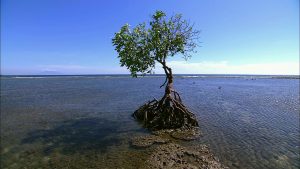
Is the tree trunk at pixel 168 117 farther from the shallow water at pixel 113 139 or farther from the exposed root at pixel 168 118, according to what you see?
the shallow water at pixel 113 139

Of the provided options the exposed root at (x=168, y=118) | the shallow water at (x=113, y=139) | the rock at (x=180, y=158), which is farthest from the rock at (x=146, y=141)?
the exposed root at (x=168, y=118)

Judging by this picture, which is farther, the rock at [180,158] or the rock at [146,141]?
the rock at [146,141]

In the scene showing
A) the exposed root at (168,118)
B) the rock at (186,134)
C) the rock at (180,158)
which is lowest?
Answer: the rock at (180,158)

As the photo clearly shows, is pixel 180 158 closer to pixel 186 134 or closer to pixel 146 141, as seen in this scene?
pixel 146 141

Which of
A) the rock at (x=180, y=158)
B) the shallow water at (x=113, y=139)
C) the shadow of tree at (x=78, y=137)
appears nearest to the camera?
the rock at (x=180, y=158)

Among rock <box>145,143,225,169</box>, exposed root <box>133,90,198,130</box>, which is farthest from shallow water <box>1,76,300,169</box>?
exposed root <box>133,90,198,130</box>

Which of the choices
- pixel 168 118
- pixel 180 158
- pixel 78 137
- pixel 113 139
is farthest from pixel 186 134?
pixel 78 137

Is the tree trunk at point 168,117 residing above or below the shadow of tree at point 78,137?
above

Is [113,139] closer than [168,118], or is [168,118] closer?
[113,139]

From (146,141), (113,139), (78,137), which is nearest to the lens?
(146,141)

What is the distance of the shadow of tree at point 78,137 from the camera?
13953 mm

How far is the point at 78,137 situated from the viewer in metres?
15.8

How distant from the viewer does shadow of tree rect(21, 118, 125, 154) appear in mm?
13953

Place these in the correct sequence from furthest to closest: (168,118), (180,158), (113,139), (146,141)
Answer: (168,118)
(113,139)
(146,141)
(180,158)
